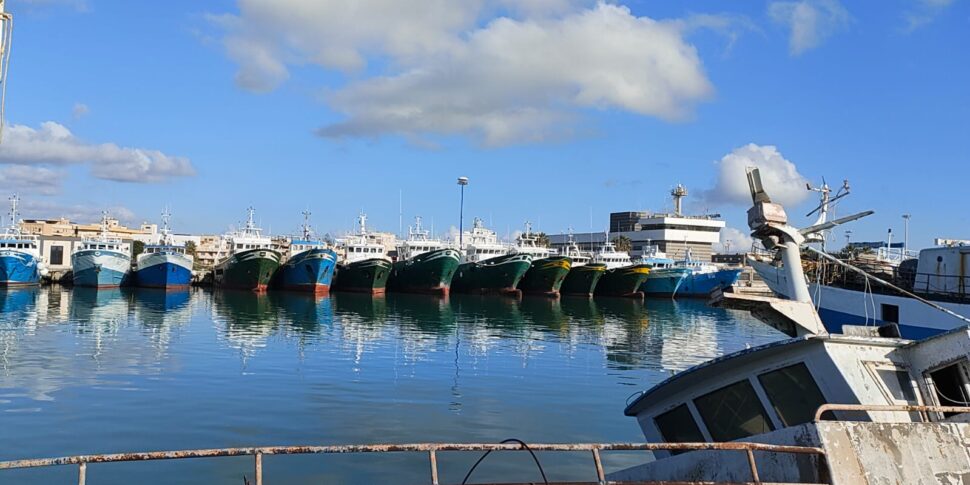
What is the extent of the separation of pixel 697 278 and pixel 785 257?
271 feet

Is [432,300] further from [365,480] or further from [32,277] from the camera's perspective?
[365,480]

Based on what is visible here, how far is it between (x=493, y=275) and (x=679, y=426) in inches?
2911

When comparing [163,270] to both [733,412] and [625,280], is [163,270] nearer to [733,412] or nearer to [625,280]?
[625,280]

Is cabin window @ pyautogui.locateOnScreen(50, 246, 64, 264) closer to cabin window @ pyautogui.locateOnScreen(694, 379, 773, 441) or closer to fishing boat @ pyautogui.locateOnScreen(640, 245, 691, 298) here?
fishing boat @ pyautogui.locateOnScreen(640, 245, 691, 298)

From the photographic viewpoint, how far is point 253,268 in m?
79.1

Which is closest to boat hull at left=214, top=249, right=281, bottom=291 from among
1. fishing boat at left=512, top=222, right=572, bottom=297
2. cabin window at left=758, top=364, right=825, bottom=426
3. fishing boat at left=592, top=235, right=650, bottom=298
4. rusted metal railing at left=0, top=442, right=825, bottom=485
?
fishing boat at left=512, top=222, right=572, bottom=297

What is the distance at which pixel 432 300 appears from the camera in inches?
2901

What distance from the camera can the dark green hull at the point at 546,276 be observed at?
277 ft

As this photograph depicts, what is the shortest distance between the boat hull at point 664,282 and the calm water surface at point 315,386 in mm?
39104

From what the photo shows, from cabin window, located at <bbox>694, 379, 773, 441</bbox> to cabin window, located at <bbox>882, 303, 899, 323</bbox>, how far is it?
22.4 meters

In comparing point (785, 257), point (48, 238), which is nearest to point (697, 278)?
point (785, 257)

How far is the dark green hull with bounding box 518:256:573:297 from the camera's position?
84312 mm

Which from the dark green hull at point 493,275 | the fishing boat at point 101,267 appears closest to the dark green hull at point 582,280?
Result: the dark green hull at point 493,275

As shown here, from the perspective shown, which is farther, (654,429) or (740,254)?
(740,254)
